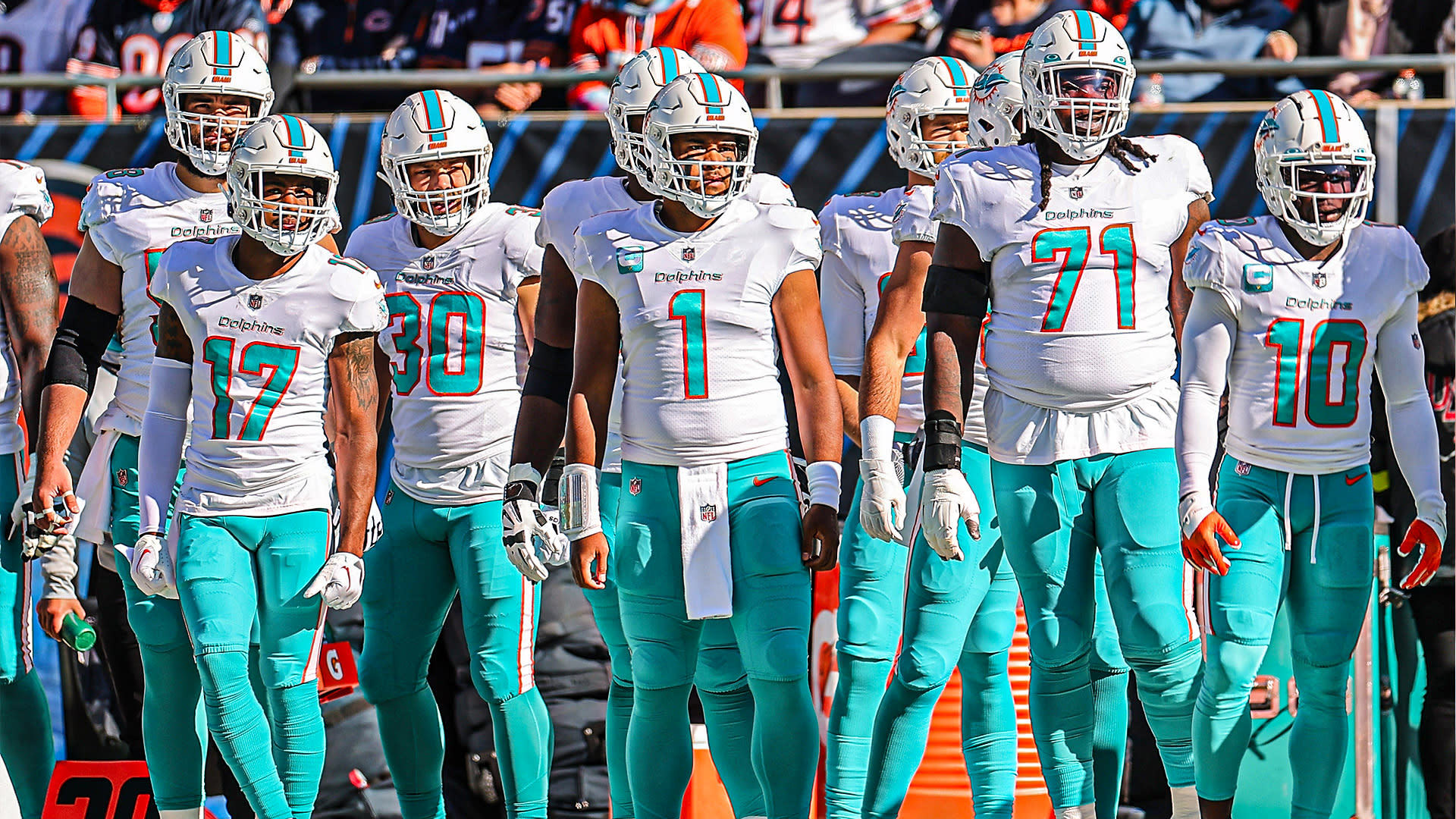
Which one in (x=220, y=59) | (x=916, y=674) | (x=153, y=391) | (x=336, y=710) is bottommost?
(x=336, y=710)

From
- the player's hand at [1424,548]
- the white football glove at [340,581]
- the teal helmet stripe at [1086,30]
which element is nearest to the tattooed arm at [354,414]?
the white football glove at [340,581]

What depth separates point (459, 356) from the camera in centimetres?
497

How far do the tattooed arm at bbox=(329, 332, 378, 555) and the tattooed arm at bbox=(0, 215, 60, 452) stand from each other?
1.21 meters

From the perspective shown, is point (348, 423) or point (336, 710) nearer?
point (348, 423)

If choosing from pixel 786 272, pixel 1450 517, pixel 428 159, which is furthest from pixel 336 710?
pixel 1450 517

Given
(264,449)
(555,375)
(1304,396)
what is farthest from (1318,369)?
(264,449)

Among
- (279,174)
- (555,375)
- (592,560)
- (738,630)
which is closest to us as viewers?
(738,630)

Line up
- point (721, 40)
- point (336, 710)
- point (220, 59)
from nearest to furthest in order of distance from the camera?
point (220, 59) < point (336, 710) < point (721, 40)

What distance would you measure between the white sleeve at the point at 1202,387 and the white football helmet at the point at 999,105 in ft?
2.27

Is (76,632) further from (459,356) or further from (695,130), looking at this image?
(695,130)

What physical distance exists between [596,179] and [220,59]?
4.14 feet

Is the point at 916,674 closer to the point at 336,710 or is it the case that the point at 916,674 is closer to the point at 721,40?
the point at 336,710

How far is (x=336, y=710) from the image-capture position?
5852mm

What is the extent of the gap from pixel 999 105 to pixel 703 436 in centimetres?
135
